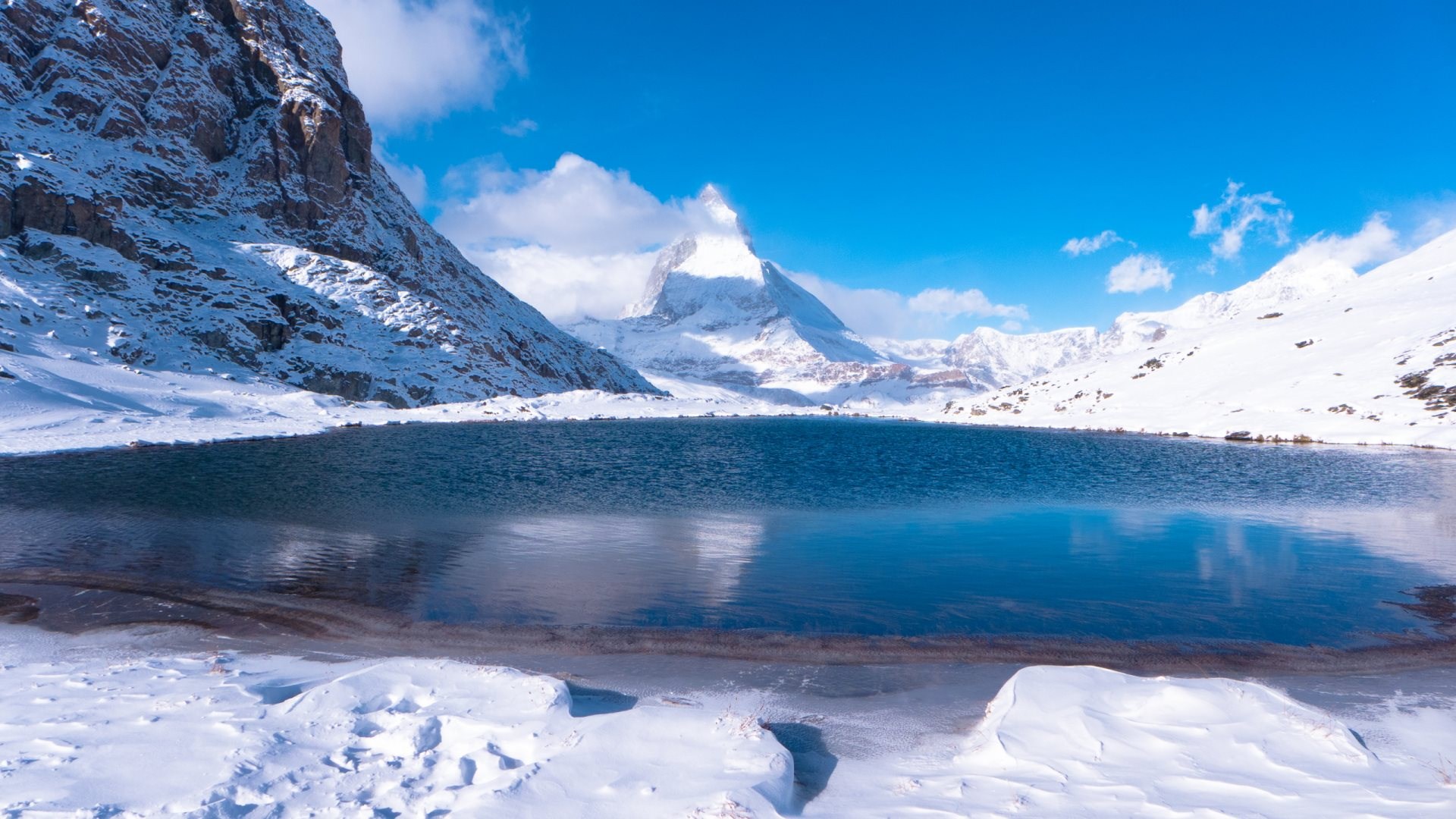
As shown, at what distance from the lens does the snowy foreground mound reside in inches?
299

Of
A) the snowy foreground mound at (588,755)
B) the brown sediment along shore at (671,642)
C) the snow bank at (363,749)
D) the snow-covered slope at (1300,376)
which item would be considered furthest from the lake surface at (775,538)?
the snow-covered slope at (1300,376)

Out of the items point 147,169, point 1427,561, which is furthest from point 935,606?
point 147,169

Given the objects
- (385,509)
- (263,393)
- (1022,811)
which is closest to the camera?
(1022,811)

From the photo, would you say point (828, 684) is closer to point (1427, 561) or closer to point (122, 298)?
point (1427, 561)

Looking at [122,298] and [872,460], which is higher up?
[122,298]

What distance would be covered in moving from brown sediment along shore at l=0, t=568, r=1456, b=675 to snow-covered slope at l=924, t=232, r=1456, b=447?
6642cm

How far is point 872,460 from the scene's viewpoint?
182 feet

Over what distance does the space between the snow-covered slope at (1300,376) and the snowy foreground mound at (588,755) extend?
73.5 metres

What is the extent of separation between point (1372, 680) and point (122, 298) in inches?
4865

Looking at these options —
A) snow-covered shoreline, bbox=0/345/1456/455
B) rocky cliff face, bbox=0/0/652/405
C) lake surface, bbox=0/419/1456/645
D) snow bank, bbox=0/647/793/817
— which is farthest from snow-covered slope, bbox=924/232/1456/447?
rocky cliff face, bbox=0/0/652/405

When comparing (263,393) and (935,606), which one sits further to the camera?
(263,393)

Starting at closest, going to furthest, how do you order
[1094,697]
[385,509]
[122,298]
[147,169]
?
[1094,697] < [385,509] < [122,298] < [147,169]

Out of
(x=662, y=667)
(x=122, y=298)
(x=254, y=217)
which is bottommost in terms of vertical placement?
(x=662, y=667)

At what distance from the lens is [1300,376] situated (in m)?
85.9
